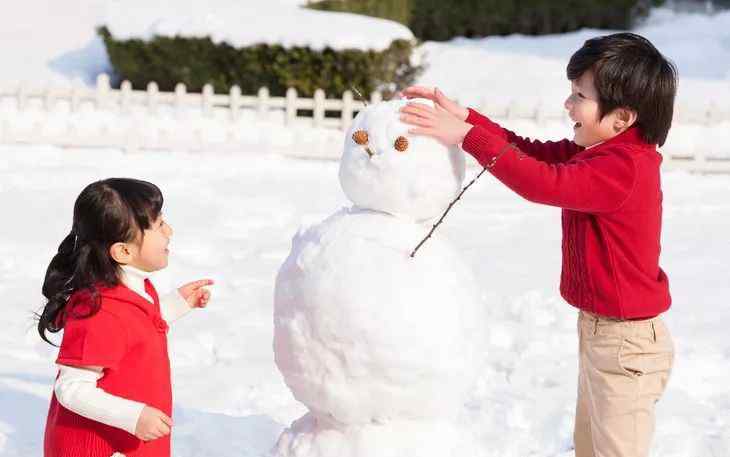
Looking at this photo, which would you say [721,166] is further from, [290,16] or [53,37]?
[53,37]

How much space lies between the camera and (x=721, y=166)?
10945mm

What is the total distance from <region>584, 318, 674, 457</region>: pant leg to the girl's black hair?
136cm

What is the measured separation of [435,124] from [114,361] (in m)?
1.10

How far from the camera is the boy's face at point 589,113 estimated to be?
3053 mm

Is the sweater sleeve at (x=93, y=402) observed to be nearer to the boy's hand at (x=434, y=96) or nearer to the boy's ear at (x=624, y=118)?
the boy's hand at (x=434, y=96)

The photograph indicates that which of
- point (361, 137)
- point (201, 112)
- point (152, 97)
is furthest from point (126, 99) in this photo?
point (361, 137)

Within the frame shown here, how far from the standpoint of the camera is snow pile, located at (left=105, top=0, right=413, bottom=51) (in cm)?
1218

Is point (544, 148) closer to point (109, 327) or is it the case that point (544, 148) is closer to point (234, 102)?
point (109, 327)

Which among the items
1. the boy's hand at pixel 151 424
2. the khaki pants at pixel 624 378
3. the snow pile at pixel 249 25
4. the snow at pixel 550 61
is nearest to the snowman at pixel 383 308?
the khaki pants at pixel 624 378

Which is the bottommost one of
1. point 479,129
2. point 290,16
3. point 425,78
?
point 425,78

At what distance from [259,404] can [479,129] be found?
1981 millimetres

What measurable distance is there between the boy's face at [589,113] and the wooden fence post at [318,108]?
8.40m

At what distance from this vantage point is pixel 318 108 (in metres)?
11.5

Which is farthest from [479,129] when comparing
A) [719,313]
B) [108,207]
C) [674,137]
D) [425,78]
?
[425,78]
